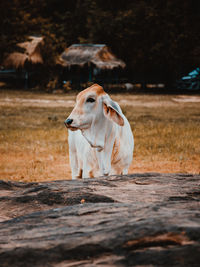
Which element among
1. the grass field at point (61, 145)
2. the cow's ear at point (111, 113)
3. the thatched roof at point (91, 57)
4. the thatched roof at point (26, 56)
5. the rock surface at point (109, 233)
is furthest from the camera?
the thatched roof at point (26, 56)

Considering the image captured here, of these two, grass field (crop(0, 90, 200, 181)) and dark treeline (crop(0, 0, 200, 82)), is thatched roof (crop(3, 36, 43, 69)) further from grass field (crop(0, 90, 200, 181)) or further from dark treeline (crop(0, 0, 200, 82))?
grass field (crop(0, 90, 200, 181))

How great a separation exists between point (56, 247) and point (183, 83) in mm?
30880

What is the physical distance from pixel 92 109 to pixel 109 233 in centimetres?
245

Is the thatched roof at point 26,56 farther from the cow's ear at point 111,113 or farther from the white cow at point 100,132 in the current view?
the cow's ear at point 111,113

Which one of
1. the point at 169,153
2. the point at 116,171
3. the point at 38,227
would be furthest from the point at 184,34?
the point at 38,227

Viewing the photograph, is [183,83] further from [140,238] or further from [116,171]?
[140,238]

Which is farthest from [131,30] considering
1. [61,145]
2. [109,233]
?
[109,233]

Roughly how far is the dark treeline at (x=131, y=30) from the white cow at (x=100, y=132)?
21.5 metres

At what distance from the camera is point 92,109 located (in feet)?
13.2

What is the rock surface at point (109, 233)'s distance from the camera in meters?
1.54

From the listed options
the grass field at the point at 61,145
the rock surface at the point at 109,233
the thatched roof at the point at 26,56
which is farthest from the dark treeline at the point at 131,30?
the rock surface at the point at 109,233

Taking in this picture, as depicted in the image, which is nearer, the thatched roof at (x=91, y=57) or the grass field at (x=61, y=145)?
the grass field at (x=61, y=145)

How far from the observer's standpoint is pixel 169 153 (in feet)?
26.2

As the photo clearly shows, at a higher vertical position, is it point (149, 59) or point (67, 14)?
point (67, 14)
